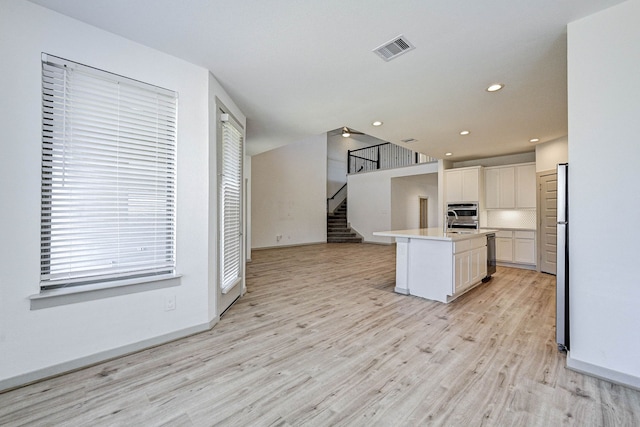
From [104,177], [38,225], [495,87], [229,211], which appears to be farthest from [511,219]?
[38,225]

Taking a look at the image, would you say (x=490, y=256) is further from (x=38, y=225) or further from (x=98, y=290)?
(x=38, y=225)

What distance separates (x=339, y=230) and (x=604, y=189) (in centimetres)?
927

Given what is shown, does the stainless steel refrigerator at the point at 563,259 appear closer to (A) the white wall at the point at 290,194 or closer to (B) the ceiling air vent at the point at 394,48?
(B) the ceiling air vent at the point at 394,48

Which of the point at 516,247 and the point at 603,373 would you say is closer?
the point at 603,373

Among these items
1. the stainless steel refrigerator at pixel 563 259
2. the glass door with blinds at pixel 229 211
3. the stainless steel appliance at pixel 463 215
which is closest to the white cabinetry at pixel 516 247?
the stainless steel appliance at pixel 463 215

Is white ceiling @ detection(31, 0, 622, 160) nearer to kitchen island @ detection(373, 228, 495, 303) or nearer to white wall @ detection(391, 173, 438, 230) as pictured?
kitchen island @ detection(373, 228, 495, 303)

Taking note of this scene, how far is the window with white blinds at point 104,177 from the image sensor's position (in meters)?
1.96

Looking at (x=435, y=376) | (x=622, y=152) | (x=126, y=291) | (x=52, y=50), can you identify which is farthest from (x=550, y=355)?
(x=52, y=50)

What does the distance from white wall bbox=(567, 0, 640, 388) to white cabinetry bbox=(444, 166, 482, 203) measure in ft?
15.5

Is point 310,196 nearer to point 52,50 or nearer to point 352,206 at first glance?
point 352,206

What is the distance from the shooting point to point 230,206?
3.37 meters

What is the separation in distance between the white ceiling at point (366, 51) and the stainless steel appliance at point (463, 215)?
2.70 metres

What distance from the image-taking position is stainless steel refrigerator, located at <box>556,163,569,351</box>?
208 cm

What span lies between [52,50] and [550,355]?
4.58m
